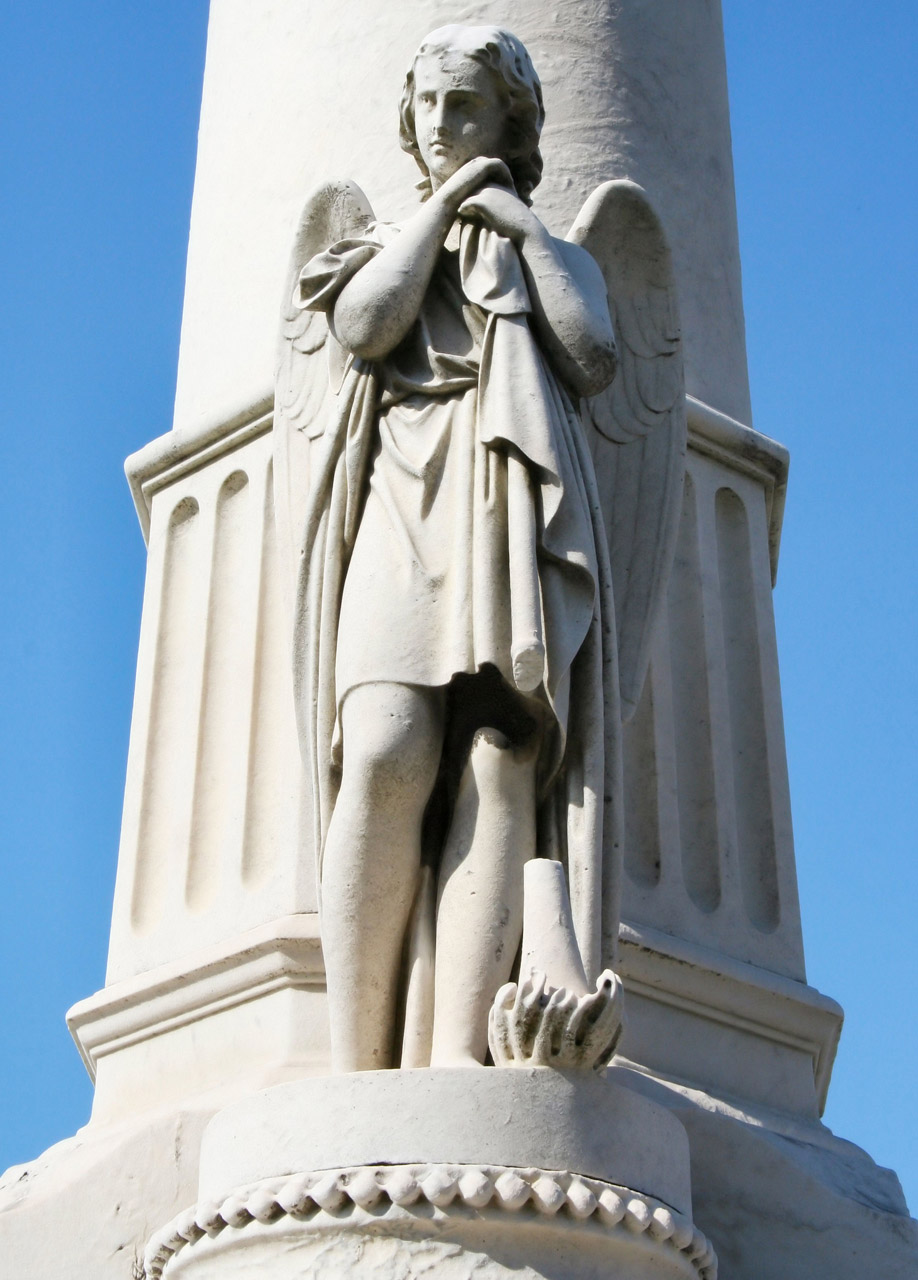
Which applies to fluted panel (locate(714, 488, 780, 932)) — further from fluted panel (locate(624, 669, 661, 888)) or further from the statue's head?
the statue's head

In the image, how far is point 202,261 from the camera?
23.3 ft

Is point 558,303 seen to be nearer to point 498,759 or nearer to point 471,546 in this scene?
point 471,546

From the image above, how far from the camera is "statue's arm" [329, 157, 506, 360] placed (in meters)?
4.72

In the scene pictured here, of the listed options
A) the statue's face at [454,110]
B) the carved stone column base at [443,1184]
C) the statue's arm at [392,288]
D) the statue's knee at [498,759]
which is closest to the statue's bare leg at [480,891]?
the statue's knee at [498,759]

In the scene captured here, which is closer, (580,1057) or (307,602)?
(580,1057)

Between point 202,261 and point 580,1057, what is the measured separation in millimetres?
3862

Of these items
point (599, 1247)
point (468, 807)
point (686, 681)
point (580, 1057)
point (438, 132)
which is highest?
point (438, 132)

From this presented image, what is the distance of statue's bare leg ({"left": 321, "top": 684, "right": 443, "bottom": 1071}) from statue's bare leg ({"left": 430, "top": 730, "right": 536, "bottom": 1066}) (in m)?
0.09

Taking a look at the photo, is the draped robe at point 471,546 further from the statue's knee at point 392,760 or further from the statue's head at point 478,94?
the statue's head at point 478,94

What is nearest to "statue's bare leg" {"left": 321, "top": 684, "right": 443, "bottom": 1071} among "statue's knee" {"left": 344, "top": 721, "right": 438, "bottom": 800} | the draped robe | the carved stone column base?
"statue's knee" {"left": 344, "top": 721, "right": 438, "bottom": 800}

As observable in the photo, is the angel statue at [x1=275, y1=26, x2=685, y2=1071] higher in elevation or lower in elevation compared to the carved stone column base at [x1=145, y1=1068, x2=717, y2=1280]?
higher

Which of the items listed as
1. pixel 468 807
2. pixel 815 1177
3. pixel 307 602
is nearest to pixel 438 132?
pixel 307 602

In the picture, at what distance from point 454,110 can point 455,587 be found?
4.08 ft

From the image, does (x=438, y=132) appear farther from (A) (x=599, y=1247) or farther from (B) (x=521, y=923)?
(A) (x=599, y=1247)
